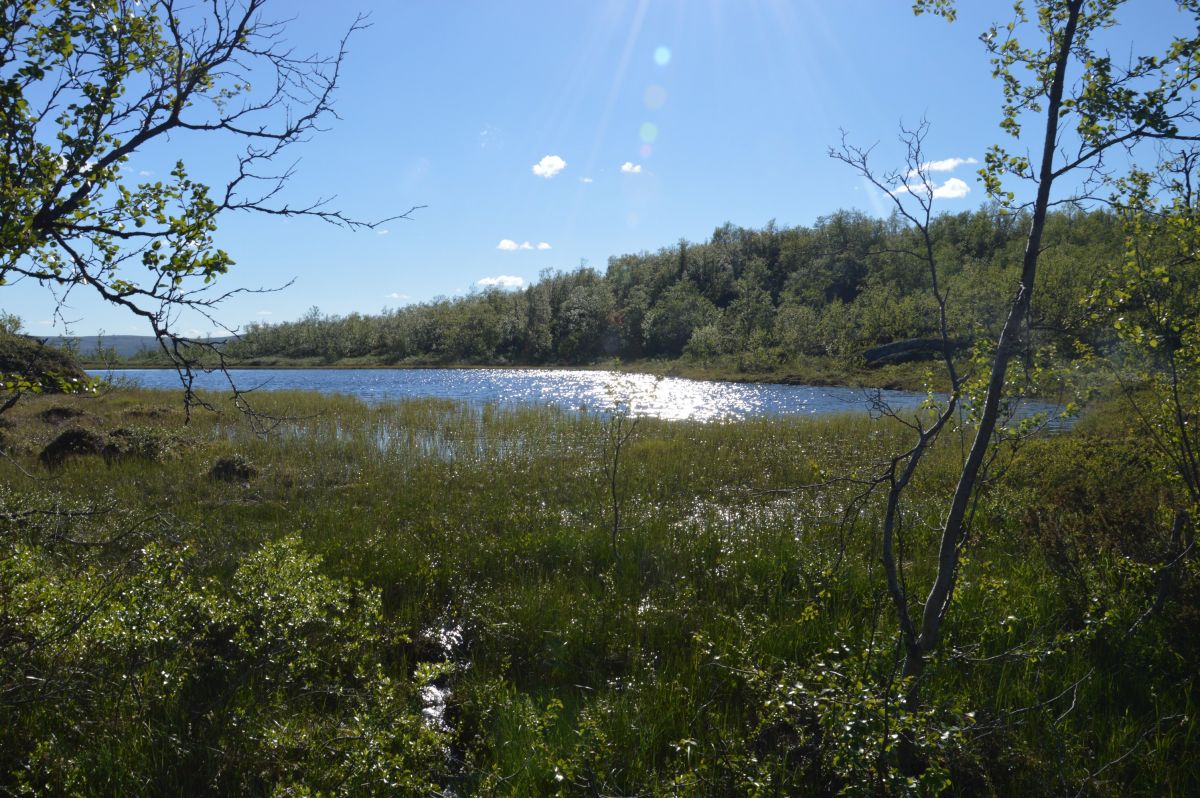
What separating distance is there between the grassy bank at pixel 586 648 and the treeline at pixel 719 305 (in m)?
50.5

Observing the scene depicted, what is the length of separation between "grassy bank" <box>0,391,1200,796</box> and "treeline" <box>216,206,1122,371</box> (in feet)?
166

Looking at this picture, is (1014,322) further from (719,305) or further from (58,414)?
(719,305)

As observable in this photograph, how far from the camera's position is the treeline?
67.0 metres

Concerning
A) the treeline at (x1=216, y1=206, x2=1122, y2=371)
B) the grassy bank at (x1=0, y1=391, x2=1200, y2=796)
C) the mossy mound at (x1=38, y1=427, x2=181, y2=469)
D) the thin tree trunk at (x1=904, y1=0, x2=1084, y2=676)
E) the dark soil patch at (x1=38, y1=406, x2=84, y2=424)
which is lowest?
the grassy bank at (x1=0, y1=391, x2=1200, y2=796)

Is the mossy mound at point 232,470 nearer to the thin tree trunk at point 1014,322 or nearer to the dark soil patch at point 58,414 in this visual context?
the dark soil patch at point 58,414

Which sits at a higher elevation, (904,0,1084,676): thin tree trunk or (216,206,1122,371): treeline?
(216,206,1122,371): treeline

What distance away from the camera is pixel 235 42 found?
4227 mm

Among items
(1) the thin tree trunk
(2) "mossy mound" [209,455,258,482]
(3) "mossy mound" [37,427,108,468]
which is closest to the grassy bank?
(1) the thin tree trunk

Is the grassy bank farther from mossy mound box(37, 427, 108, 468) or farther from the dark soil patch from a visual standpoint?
the dark soil patch

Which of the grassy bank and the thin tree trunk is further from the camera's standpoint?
the grassy bank

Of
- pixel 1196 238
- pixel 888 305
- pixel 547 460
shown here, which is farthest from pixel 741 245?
pixel 1196 238

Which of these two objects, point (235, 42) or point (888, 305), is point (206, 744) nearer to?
point (235, 42)

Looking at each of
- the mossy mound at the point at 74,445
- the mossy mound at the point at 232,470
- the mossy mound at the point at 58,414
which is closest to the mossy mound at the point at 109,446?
the mossy mound at the point at 74,445

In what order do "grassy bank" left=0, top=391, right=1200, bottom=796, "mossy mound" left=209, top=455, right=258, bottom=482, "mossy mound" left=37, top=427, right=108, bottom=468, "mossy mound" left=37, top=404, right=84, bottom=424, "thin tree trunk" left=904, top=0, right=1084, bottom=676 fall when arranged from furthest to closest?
1. "mossy mound" left=37, top=404, right=84, bottom=424
2. "mossy mound" left=37, top=427, right=108, bottom=468
3. "mossy mound" left=209, top=455, right=258, bottom=482
4. "grassy bank" left=0, top=391, right=1200, bottom=796
5. "thin tree trunk" left=904, top=0, right=1084, bottom=676
